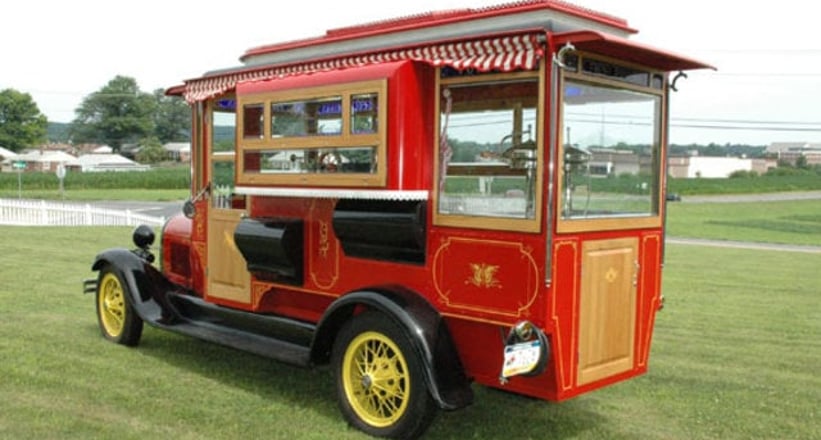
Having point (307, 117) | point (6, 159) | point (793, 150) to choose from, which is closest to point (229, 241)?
point (307, 117)

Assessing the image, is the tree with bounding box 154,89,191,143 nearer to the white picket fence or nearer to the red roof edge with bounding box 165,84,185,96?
the white picket fence

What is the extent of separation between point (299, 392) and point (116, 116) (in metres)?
131

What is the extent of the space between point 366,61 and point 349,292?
4.88 ft

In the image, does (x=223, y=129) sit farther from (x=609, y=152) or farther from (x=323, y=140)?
(x=609, y=152)

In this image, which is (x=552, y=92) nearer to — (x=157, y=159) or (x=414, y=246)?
(x=414, y=246)

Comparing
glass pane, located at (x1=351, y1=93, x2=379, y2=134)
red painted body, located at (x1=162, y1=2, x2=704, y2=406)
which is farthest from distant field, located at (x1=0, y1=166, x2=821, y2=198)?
glass pane, located at (x1=351, y1=93, x2=379, y2=134)

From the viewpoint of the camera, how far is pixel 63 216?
71.4 feet

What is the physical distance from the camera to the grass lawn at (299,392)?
15.8ft

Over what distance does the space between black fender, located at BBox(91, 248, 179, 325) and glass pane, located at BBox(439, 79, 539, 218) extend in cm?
296

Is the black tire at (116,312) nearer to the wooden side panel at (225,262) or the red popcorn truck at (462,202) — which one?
the wooden side panel at (225,262)

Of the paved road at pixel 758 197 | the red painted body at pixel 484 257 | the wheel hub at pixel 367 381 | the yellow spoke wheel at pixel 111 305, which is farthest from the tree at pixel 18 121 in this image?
the wheel hub at pixel 367 381

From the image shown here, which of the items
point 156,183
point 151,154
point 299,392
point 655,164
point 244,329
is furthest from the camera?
point 151,154

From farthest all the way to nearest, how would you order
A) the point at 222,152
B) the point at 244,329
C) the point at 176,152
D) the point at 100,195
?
the point at 176,152
the point at 100,195
the point at 222,152
the point at 244,329

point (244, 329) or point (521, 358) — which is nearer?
point (521, 358)
